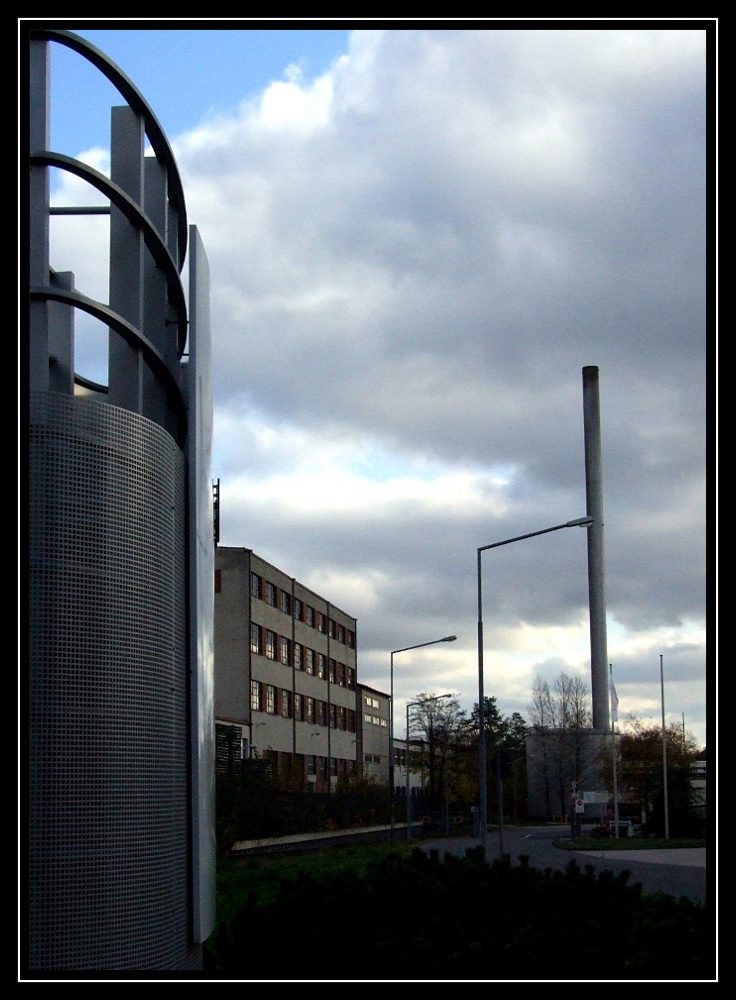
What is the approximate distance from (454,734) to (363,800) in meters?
16.6

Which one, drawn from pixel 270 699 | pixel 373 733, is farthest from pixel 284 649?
pixel 373 733

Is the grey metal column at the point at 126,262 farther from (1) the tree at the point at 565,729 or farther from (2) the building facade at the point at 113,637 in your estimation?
(1) the tree at the point at 565,729

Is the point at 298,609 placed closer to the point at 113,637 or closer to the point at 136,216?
the point at 136,216

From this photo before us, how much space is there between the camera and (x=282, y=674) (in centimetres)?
6762

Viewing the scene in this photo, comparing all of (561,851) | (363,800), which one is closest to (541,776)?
(363,800)

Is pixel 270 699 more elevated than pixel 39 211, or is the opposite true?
Result: pixel 39 211

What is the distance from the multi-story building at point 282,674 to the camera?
197ft

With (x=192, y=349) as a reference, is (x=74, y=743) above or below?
below

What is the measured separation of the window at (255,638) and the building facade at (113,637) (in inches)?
1897

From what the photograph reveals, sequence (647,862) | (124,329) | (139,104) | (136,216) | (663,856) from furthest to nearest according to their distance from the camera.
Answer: (663,856) < (647,862) < (139,104) < (136,216) < (124,329)

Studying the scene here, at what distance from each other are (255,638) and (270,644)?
114 inches

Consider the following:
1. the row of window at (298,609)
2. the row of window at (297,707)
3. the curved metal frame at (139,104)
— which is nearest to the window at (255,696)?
the row of window at (297,707)
